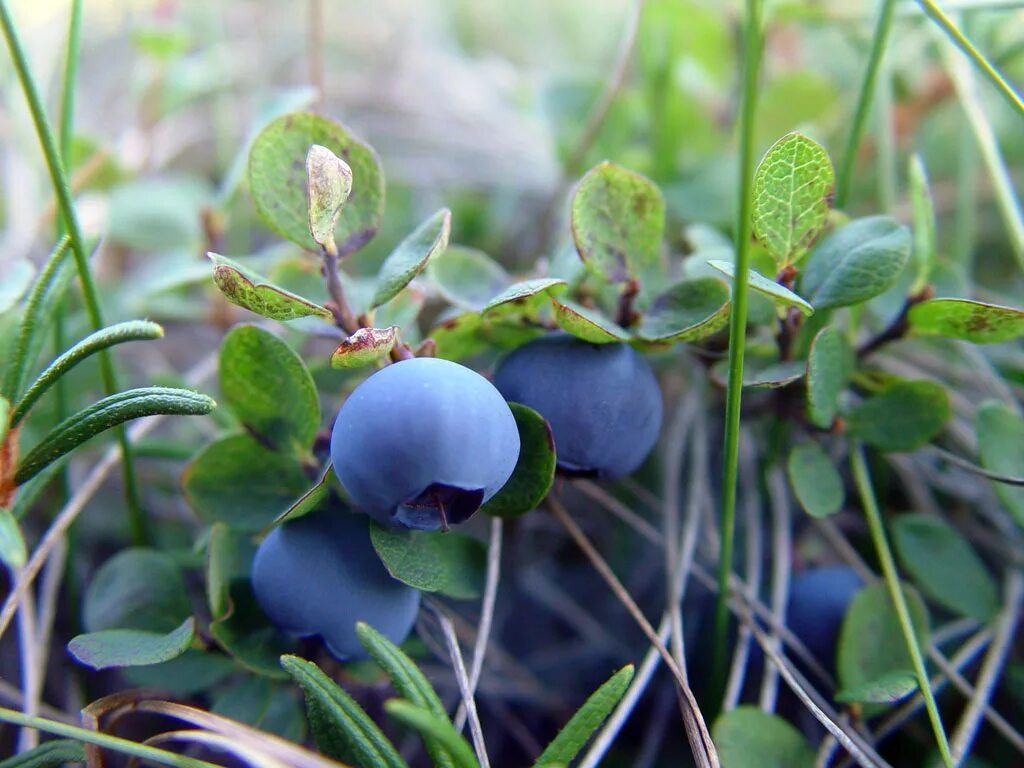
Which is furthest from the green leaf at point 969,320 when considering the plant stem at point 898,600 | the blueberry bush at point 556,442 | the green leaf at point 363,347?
the green leaf at point 363,347

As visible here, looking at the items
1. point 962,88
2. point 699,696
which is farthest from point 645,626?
point 962,88

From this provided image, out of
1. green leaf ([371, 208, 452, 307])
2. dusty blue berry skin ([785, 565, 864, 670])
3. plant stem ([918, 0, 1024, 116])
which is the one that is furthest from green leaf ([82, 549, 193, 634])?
plant stem ([918, 0, 1024, 116])

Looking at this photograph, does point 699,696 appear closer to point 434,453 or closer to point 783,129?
point 434,453

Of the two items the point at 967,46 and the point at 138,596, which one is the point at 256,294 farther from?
the point at 967,46

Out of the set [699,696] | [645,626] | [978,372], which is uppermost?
[978,372]

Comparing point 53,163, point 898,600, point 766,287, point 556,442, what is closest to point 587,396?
point 556,442

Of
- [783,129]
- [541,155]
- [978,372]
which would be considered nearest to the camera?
[978,372]

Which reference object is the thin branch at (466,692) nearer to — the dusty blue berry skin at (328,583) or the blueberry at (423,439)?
the dusty blue berry skin at (328,583)

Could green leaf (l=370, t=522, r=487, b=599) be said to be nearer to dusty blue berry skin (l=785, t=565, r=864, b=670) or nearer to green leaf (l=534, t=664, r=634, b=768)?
green leaf (l=534, t=664, r=634, b=768)
